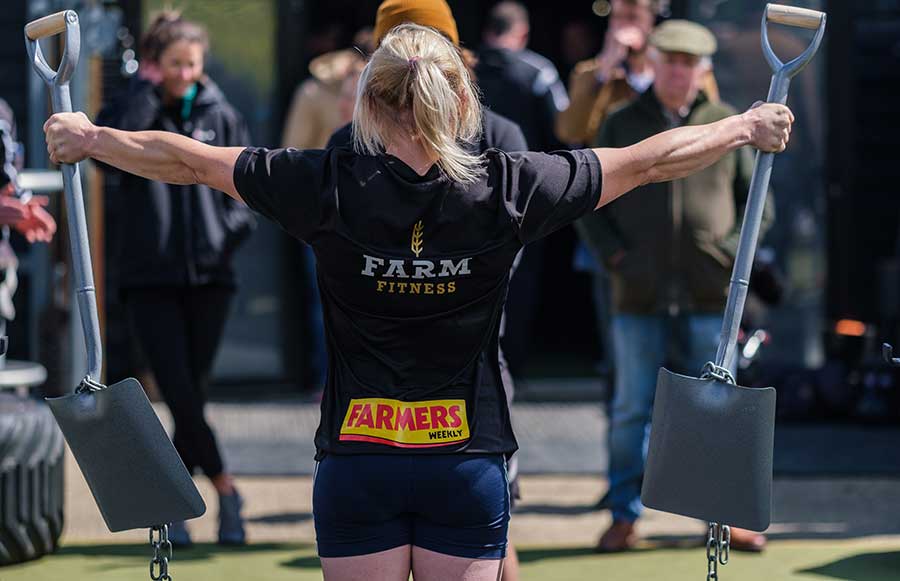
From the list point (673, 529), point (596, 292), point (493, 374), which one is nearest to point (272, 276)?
point (596, 292)

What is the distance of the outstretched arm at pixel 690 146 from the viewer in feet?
11.5

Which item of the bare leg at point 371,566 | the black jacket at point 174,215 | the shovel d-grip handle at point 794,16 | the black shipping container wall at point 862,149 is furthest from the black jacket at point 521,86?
the bare leg at point 371,566

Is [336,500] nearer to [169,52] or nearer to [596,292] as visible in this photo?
[169,52]

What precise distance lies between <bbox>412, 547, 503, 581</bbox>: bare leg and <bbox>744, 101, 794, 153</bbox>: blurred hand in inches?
44.2

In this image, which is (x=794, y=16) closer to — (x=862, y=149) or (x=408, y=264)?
(x=408, y=264)

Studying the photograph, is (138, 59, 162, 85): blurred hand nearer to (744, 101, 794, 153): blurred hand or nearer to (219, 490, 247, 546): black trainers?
(219, 490, 247, 546): black trainers

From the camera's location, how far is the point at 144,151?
3.43m

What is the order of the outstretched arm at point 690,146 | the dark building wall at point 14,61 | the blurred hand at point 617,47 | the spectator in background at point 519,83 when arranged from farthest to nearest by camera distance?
the dark building wall at point 14,61 → the spectator in background at point 519,83 → the blurred hand at point 617,47 → the outstretched arm at point 690,146

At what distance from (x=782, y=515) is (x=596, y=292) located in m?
1.22

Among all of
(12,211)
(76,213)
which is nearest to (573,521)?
(12,211)

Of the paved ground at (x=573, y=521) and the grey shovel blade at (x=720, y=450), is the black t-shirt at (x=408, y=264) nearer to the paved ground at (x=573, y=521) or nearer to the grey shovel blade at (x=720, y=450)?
the grey shovel blade at (x=720, y=450)

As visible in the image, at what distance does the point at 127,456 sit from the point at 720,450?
1.33 meters

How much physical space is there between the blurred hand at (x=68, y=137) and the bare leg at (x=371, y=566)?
40.0 inches

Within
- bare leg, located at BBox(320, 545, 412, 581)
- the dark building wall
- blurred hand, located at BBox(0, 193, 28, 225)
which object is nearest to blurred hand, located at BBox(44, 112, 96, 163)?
bare leg, located at BBox(320, 545, 412, 581)
